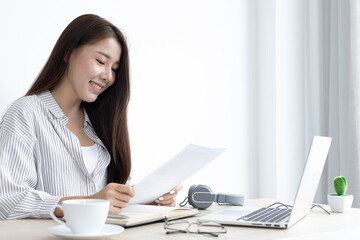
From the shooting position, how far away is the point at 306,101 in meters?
2.77

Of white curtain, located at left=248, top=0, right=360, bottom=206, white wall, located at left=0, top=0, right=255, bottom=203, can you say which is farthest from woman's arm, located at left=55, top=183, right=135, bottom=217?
white curtain, located at left=248, top=0, right=360, bottom=206

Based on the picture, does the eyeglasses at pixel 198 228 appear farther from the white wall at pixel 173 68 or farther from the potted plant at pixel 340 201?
the white wall at pixel 173 68

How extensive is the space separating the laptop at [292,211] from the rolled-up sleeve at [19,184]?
0.44 m

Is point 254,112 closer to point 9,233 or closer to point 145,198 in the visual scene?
point 145,198

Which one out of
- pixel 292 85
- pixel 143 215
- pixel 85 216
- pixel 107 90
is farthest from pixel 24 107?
pixel 292 85

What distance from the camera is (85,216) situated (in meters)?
0.87

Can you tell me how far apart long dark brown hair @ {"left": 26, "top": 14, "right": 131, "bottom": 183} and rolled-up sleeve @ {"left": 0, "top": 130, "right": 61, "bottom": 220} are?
29 centimetres

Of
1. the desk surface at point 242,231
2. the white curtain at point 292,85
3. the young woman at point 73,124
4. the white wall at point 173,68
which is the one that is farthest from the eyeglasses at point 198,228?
the white curtain at point 292,85

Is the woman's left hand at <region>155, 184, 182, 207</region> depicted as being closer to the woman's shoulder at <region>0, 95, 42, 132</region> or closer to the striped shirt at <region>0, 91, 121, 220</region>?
the striped shirt at <region>0, 91, 121, 220</region>

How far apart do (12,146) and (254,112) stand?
171 cm

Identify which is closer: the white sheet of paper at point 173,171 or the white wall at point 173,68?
the white sheet of paper at point 173,171

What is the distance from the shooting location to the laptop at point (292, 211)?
1071mm

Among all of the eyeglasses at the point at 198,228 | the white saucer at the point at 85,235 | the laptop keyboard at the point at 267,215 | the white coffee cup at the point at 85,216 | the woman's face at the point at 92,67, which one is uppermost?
the woman's face at the point at 92,67

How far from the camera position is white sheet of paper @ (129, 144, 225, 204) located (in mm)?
1225
